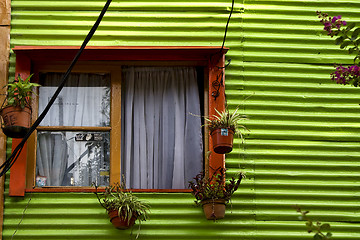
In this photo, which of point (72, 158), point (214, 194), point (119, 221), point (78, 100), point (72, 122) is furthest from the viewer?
point (78, 100)

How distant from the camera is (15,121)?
8.38 m

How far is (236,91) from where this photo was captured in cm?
→ 913

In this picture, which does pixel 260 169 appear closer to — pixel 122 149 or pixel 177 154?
pixel 177 154

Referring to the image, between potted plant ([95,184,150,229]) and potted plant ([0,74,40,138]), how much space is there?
110 cm

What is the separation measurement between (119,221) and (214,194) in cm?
106

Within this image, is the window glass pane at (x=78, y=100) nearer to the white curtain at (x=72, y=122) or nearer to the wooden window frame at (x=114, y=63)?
the white curtain at (x=72, y=122)

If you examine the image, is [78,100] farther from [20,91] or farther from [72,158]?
[20,91]

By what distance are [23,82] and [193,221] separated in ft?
7.98

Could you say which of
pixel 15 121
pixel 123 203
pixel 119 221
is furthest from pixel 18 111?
pixel 119 221

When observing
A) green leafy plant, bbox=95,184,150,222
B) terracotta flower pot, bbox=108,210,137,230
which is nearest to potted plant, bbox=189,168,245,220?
green leafy plant, bbox=95,184,150,222

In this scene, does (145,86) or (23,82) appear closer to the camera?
(23,82)

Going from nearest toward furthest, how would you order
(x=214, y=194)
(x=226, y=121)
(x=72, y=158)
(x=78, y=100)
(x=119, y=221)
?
(x=119, y=221)
(x=214, y=194)
(x=226, y=121)
(x=72, y=158)
(x=78, y=100)

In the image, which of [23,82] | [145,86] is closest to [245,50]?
[145,86]

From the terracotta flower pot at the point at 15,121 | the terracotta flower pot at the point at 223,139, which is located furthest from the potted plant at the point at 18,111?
the terracotta flower pot at the point at 223,139
